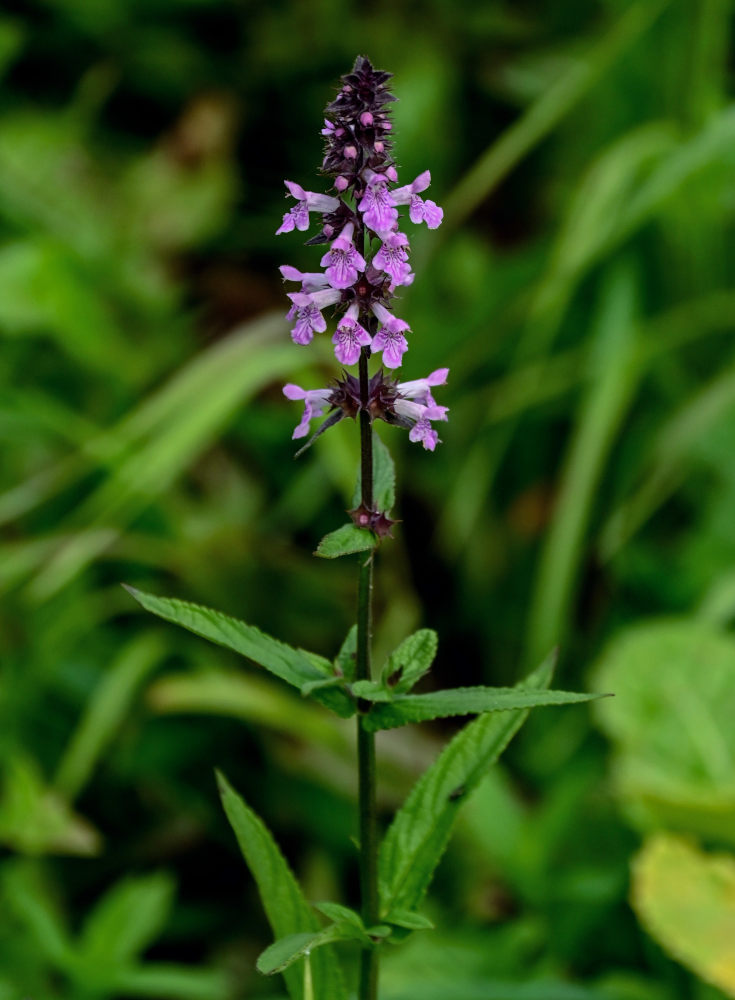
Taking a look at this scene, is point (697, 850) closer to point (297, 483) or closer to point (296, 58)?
point (297, 483)

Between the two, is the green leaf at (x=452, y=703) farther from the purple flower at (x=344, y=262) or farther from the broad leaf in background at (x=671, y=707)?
the broad leaf in background at (x=671, y=707)

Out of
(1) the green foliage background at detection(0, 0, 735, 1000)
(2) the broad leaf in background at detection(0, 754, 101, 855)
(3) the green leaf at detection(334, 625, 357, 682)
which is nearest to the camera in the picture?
(3) the green leaf at detection(334, 625, 357, 682)

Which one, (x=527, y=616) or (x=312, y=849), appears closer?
(x=312, y=849)

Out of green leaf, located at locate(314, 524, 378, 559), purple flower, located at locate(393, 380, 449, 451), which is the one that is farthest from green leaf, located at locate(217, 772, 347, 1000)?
purple flower, located at locate(393, 380, 449, 451)

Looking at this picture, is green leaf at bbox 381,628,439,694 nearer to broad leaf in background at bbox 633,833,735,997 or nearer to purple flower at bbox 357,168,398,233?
purple flower at bbox 357,168,398,233

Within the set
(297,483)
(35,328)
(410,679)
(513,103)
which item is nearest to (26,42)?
(35,328)

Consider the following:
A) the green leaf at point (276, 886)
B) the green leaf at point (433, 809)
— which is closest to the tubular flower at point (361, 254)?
the green leaf at point (433, 809)

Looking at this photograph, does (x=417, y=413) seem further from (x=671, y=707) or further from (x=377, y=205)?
(x=671, y=707)
